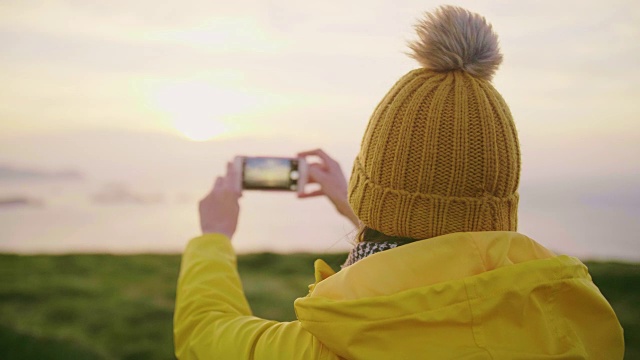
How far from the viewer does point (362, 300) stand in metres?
1.57

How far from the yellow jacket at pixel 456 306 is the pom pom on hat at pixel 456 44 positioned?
0.52 m

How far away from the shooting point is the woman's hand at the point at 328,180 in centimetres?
258

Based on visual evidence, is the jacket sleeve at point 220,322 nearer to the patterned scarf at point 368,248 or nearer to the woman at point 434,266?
the woman at point 434,266

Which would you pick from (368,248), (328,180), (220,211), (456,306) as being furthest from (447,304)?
(328,180)

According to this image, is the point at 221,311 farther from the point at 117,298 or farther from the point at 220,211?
the point at 117,298

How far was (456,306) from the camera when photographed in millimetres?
1566

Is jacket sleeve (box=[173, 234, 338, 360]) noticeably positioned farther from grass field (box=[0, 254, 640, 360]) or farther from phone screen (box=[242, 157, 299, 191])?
grass field (box=[0, 254, 640, 360])

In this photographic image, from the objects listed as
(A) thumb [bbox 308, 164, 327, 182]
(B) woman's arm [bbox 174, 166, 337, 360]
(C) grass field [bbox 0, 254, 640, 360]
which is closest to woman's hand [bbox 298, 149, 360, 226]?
(A) thumb [bbox 308, 164, 327, 182]

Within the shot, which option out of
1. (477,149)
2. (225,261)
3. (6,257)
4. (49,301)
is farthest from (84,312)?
(477,149)

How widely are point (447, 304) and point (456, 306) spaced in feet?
Answer: 0.07

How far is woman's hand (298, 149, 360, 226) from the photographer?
2.58 meters

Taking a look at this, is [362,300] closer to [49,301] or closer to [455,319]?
[455,319]

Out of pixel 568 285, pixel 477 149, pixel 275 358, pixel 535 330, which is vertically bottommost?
pixel 275 358

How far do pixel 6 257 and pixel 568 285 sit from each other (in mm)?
4783
